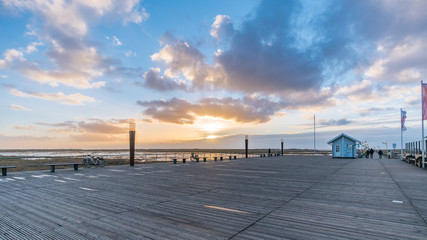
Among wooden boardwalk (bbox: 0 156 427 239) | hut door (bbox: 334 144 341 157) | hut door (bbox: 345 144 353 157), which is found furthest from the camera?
hut door (bbox: 334 144 341 157)

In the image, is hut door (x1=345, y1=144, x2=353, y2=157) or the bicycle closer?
the bicycle

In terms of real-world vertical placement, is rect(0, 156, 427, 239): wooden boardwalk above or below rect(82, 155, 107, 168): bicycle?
above

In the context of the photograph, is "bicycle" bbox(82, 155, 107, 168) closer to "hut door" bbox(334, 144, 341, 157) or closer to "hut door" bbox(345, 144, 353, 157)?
"hut door" bbox(334, 144, 341, 157)

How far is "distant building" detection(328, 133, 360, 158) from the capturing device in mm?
37703

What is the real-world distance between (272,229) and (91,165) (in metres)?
18.9

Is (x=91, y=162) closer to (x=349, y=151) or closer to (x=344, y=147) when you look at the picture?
(x=344, y=147)

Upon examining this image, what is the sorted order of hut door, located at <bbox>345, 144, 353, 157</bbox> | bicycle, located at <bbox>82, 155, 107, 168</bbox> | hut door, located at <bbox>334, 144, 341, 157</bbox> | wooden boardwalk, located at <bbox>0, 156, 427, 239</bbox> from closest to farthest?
wooden boardwalk, located at <bbox>0, 156, 427, 239</bbox> < bicycle, located at <bbox>82, 155, 107, 168</bbox> < hut door, located at <bbox>345, 144, 353, 157</bbox> < hut door, located at <bbox>334, 144, 341, 157</bbox>

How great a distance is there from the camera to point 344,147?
124 ft

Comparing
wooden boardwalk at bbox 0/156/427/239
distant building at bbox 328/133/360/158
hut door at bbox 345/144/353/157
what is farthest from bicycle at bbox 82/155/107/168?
hut door at bbox 345/144/353/157

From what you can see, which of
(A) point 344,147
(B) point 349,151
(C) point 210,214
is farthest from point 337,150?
(C) point 210,214

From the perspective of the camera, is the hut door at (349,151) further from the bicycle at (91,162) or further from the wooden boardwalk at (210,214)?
the bicycle at (91,162)

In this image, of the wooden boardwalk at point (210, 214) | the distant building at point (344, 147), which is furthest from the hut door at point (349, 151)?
the wooden boardwalk at point (210, 214)

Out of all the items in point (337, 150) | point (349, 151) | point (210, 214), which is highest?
point (210, 214)

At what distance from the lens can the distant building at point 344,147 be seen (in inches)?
1484
